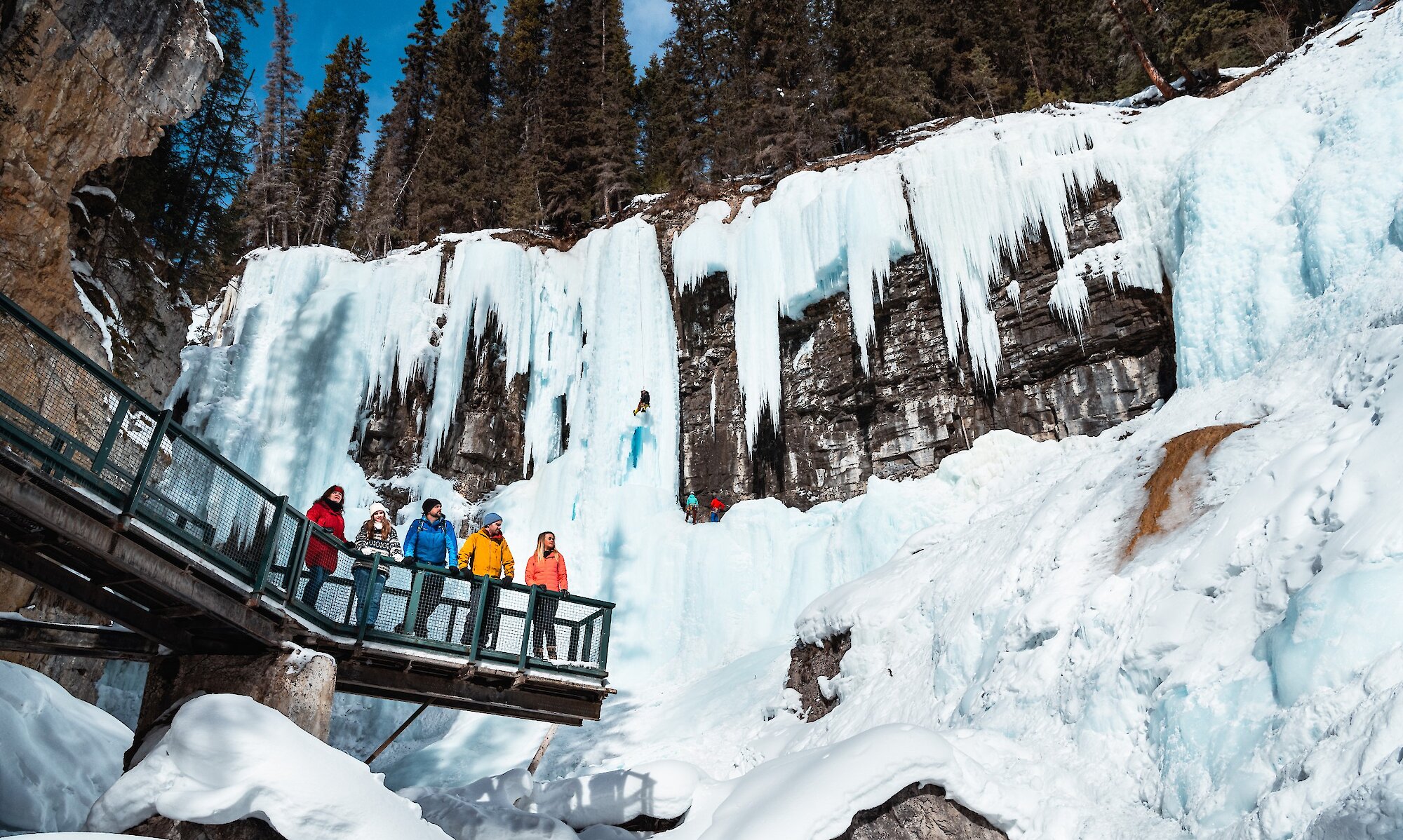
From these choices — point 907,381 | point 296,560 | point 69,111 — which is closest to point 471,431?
→ point 907,381

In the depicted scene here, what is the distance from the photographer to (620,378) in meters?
22.9

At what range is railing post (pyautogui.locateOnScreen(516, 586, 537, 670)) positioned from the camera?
24.9 feet

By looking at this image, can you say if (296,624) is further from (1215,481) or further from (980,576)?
(1215,481)

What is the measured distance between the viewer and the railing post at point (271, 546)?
6238 millimetres

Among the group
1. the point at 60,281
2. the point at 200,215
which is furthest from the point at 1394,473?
the point at 200,215

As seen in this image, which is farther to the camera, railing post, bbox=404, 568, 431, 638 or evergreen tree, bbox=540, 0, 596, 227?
evergreen tree, bbox=540, 0, 596, 227

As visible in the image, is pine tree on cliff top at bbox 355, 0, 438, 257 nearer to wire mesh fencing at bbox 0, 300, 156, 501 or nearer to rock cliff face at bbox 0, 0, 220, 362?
rock cliff face at bbox 0, 0, 220, 362

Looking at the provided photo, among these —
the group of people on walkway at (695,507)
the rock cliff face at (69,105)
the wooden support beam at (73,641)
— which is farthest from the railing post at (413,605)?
the group of people on walkway at (695,507)

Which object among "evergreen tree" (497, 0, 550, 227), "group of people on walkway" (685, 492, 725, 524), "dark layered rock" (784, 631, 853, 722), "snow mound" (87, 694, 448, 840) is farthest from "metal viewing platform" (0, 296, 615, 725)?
"evergreen tree" (497, 0, 550, 227)

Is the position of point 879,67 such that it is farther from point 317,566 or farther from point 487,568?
point 317,566

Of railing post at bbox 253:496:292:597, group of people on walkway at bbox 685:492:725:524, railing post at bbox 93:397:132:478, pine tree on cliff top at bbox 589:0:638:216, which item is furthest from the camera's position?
pine tree on cliff top at bbox 589:0:638:216

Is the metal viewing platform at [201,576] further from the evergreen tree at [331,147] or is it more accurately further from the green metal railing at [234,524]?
the evergreen tree at [331,147]

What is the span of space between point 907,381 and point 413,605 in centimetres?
1456

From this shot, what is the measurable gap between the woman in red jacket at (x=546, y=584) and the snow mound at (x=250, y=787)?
2528 millimetres
